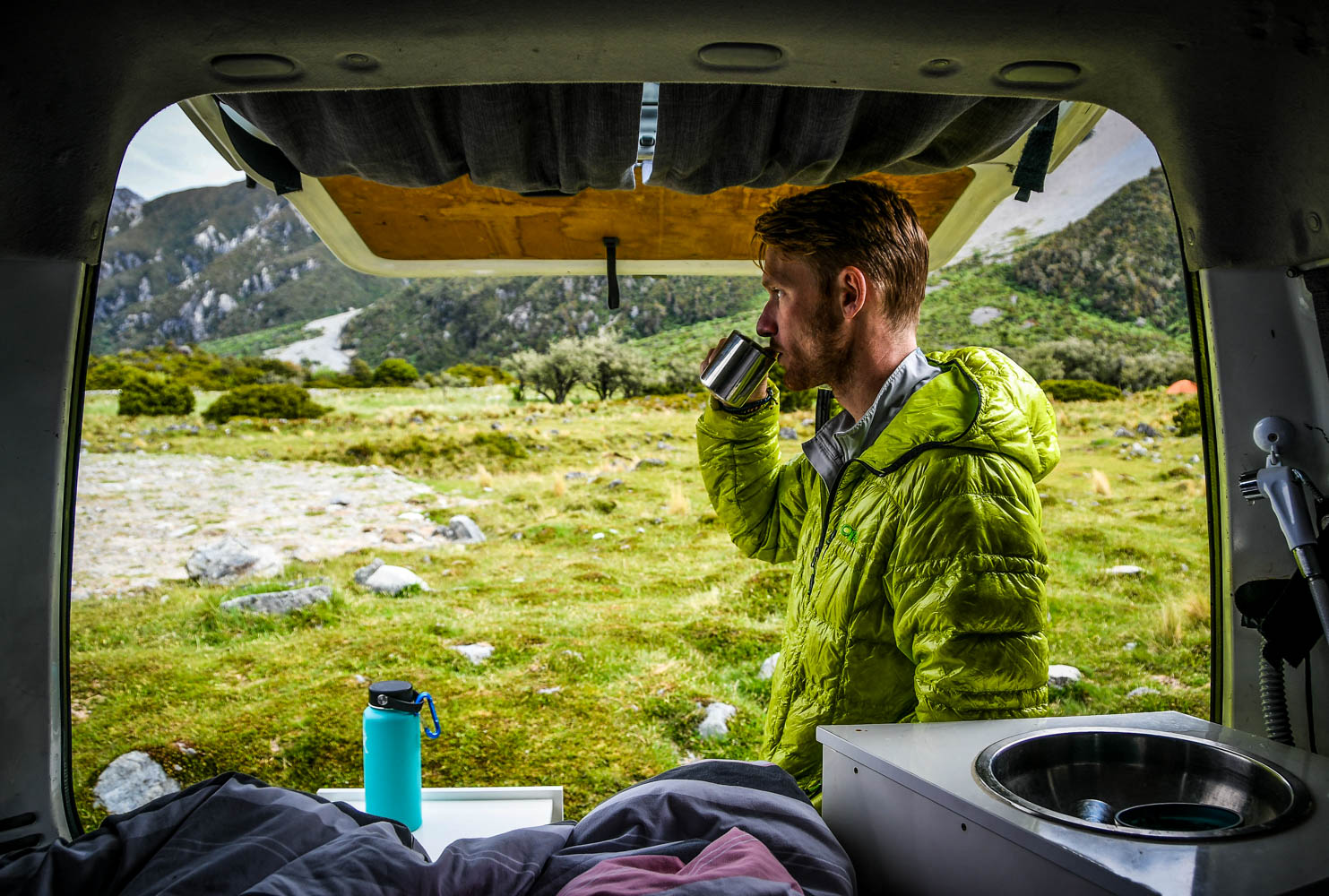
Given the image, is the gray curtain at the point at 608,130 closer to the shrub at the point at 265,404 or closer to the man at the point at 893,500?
the man at the point at 893,500

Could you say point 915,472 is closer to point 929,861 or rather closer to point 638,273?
point 929,861

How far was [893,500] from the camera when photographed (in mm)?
1105

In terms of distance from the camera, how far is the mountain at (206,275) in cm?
972

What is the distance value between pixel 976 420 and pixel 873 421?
0.59 ft

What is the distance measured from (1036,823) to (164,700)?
622 centimetres

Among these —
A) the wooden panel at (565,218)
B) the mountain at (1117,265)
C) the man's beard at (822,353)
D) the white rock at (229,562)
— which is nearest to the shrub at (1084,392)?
the mountain at (1117,265)

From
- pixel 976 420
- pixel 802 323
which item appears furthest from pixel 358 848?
pixel 802 323

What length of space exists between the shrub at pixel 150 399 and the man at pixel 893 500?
8.68m

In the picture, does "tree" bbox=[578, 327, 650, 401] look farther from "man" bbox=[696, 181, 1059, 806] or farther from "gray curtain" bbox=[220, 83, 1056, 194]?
"gray curtain" bbox=[220, 83, 1056, 194]

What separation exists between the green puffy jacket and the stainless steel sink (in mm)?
151

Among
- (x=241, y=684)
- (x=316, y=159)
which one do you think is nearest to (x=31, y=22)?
(x=316, y=159)

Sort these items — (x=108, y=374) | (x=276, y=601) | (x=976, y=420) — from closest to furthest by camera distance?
(x=976, y=420)
(x=276, y=601)
(x=108, y=374)

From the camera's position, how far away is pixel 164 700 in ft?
18.0

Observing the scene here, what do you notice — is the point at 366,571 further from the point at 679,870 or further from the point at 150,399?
the point at 679,870
